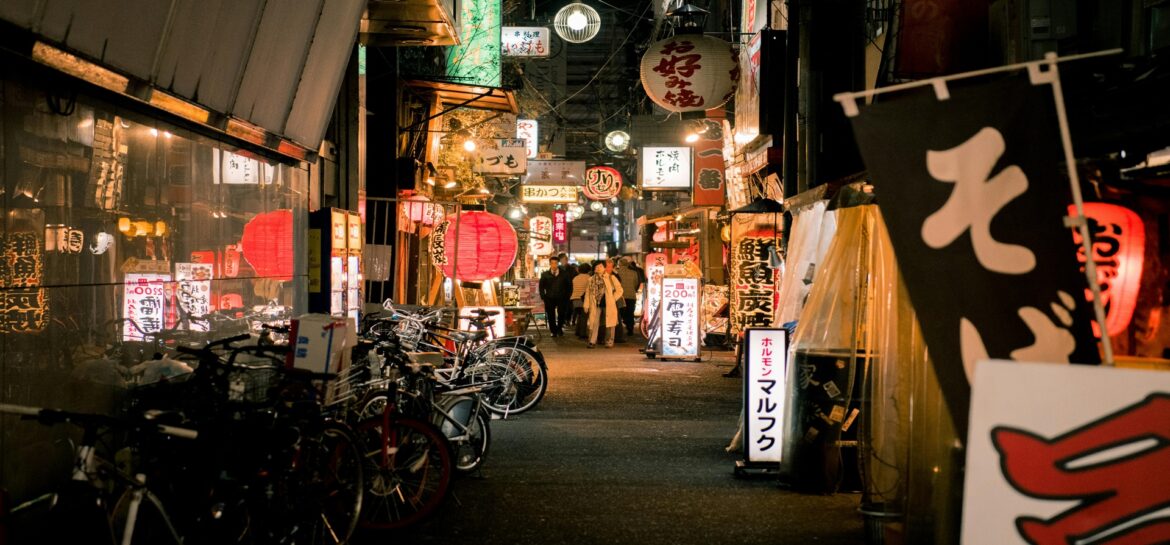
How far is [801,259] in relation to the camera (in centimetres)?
1178

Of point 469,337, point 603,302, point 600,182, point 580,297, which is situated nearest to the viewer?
point 469,337

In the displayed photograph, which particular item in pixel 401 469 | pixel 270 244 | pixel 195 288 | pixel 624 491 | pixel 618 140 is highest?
pixel 618 140

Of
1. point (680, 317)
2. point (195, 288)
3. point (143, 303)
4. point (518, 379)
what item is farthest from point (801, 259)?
point (680, 317)

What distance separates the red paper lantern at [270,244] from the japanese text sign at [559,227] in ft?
139

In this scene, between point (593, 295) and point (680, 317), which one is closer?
point (680, 317)

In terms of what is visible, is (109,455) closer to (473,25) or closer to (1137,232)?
(1137,232)

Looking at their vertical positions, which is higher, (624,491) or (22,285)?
(22,285)

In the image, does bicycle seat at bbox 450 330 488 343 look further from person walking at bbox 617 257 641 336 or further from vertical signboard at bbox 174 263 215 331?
person walking at bbox 617 257 641 336

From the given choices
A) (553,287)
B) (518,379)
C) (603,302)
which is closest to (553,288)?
(553,287)

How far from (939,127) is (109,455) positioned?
5.07 metres

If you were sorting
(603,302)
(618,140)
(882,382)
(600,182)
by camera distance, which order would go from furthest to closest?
(618,140) < (600,182) < (603,302) < (882,382)

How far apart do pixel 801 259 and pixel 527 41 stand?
22464 millimetres

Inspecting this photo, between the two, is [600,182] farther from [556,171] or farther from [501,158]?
[501,158]

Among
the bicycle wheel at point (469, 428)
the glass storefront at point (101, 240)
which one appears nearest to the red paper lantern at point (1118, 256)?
the bicycle wheel at point (469, 428)
